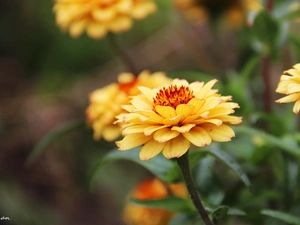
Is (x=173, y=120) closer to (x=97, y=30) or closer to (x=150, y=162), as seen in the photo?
(x=150, y=162)

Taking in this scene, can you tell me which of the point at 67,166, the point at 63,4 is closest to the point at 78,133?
the point at 67,166

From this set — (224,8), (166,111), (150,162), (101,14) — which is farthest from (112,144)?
(166,111)

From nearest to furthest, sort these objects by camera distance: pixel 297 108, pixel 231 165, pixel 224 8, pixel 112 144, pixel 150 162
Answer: pixel 297 108, pixel 231 165, pixel 150 162, pixel 224 8, pixel 112 144

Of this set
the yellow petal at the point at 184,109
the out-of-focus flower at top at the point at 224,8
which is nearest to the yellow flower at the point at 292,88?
the yellow petal at the point at 184,109

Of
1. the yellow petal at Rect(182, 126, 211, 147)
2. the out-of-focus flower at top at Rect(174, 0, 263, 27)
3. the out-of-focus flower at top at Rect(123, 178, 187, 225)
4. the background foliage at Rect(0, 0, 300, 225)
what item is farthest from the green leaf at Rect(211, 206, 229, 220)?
the out-of-focus flower at top at Rect(174, 0, 263, 27)

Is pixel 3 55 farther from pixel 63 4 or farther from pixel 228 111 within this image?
pixel 228 111

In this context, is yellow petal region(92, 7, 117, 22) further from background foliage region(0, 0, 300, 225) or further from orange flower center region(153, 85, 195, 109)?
orange flower center region(153, 85, 195, 109)
